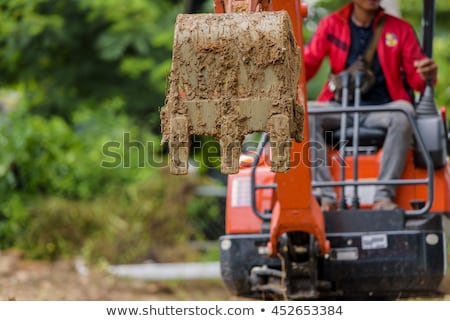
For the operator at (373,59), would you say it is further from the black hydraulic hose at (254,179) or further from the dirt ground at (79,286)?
the dirt ground at (79,286)

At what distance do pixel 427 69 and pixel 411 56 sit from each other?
0.67 ft

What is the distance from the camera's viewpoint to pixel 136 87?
13.5 m

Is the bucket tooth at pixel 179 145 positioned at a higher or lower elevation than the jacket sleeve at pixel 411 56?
lower

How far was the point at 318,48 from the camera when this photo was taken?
24.9 feet

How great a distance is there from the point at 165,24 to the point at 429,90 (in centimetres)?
592

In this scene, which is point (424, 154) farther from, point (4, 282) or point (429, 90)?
point (4, 282)

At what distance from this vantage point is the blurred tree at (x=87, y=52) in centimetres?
1264

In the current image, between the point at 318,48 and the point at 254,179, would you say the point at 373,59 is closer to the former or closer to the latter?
the point at 318,48

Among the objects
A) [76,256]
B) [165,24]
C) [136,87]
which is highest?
[165,24]

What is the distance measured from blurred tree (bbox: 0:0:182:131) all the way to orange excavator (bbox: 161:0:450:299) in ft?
18.0

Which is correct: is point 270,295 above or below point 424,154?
below

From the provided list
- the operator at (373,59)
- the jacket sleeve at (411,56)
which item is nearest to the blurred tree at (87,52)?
the operator at (373,59)

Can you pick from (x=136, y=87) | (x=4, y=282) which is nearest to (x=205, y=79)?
(x=4, y=282)

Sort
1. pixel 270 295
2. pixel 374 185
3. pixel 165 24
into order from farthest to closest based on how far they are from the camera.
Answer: pixel 165 24 → pixel 270 295 → pixel 374 185
